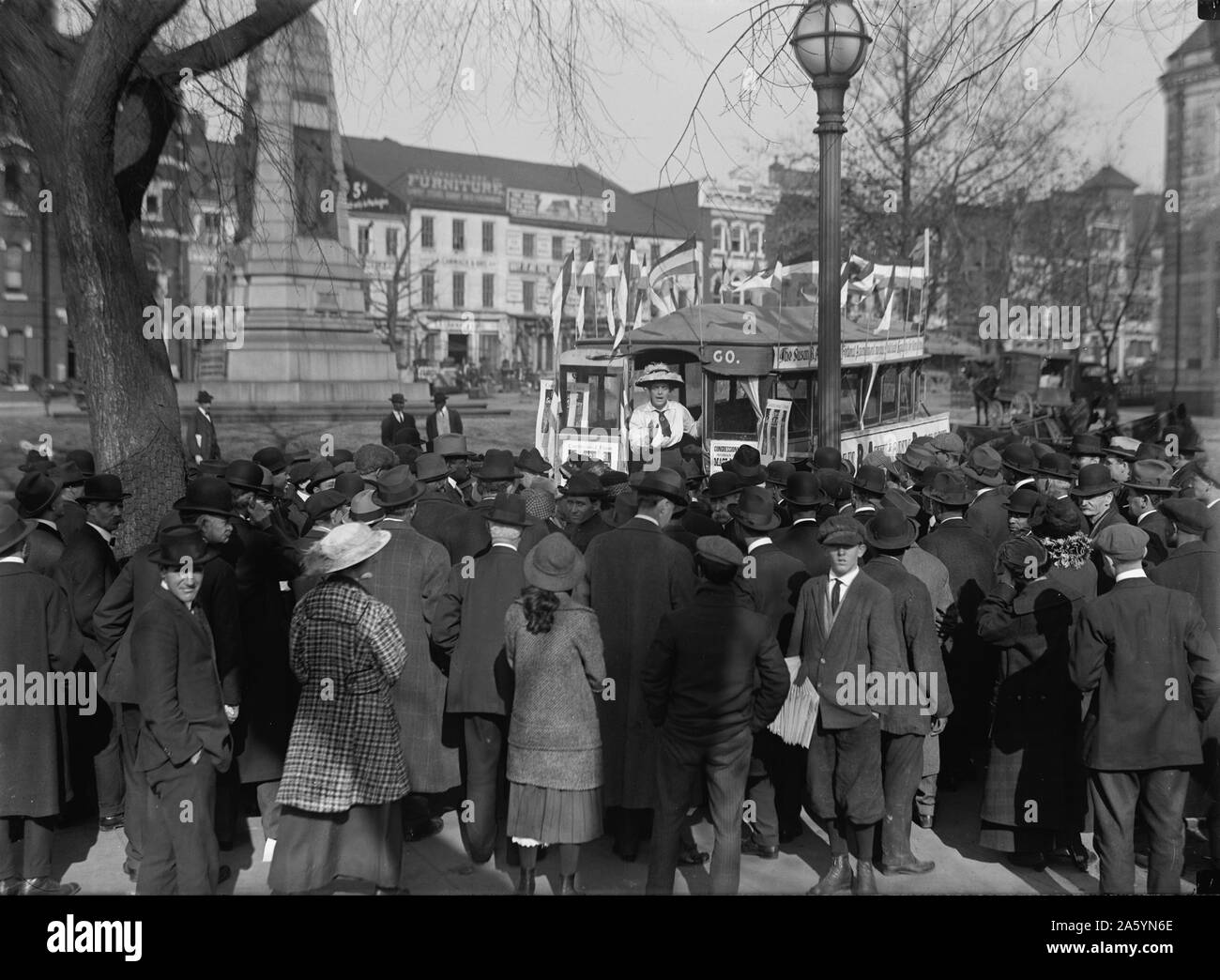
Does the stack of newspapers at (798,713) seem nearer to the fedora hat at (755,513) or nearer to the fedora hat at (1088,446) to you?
the fedora hat at (755,513)

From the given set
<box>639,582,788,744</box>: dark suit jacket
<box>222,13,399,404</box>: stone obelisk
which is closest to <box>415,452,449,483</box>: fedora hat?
<box>639,582,788,744</box>: dark suit jacket

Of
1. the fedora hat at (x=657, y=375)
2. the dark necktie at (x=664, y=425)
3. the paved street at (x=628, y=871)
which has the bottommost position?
the paved street at (x=628, y=871)

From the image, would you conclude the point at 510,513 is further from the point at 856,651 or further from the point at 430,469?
the point at 430,469

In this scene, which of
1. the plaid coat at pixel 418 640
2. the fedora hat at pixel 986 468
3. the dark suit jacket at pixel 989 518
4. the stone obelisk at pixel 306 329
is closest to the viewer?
the plaid coat at pixel 418 640

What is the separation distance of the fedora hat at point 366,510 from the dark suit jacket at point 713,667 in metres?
1.85

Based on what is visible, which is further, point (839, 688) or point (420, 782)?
point (420, 782)

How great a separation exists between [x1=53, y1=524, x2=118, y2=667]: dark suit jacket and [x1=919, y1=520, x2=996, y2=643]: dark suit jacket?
4.53 metres

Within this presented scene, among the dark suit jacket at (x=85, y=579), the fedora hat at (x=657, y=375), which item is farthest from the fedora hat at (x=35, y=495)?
the fedora hat at (x=657, y=375)

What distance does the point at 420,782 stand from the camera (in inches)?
234

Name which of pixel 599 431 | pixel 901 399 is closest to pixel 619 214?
pixel 901 399

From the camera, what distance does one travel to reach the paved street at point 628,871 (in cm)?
564

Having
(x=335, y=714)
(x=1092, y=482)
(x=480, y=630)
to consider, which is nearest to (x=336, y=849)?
(x=335, y=714)

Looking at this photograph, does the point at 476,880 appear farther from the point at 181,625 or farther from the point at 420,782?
the point at 181,625

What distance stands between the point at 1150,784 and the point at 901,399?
12.5m
